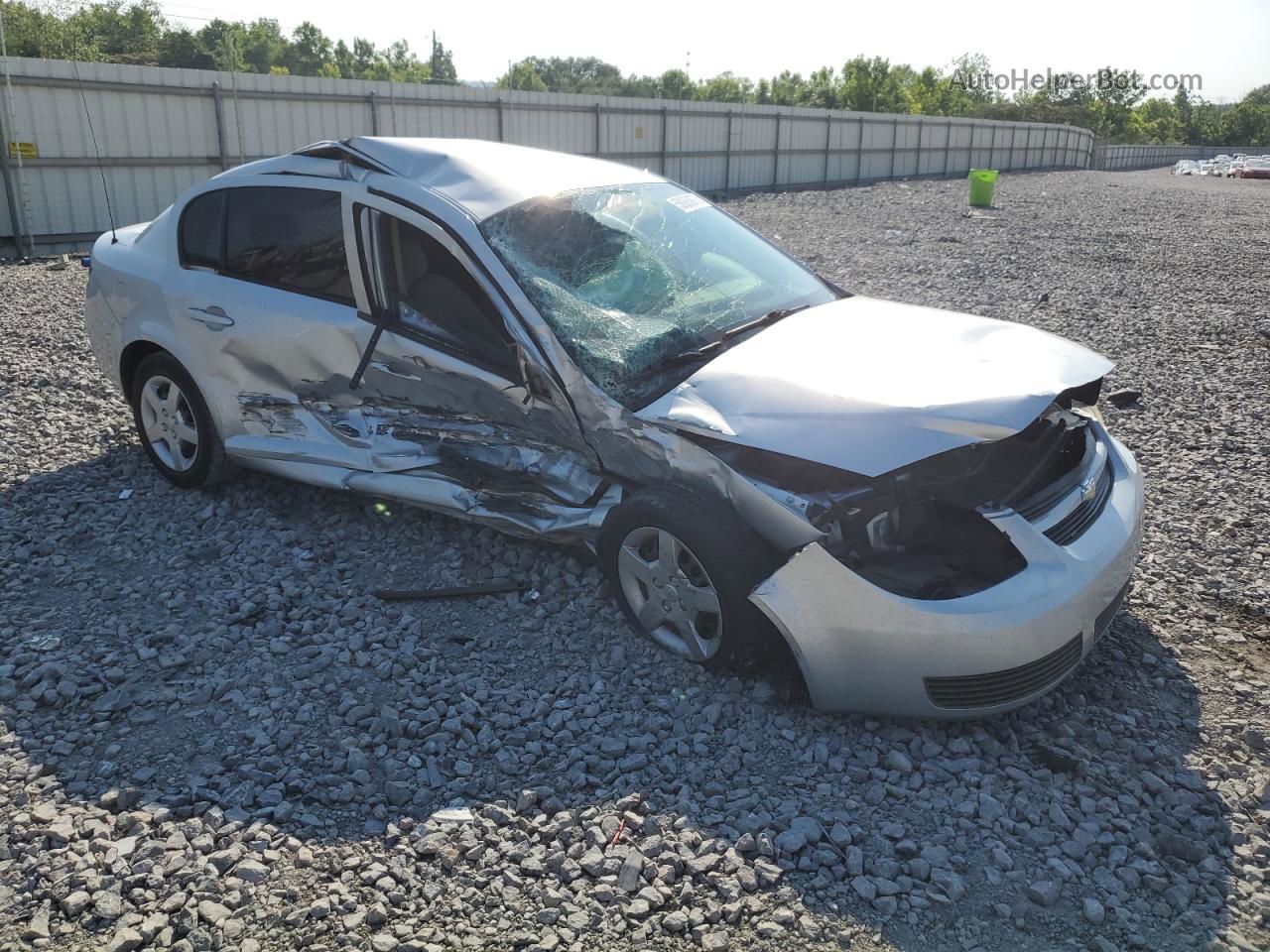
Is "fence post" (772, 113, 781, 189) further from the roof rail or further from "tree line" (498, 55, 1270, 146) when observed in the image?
"tree line" (498, 55, 1270, 146)

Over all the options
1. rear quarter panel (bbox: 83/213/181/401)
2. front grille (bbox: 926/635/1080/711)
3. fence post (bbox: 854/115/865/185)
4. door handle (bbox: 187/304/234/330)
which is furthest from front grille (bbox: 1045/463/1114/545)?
fence post (bbox: 854/115/865/185)

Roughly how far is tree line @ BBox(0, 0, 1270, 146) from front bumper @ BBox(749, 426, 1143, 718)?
191 feet

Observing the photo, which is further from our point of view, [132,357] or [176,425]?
[132,357]

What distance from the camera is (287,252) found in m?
4.86

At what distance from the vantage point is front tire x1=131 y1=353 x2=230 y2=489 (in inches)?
205

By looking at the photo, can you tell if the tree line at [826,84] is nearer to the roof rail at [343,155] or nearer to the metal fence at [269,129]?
the metal fence at [269,129]

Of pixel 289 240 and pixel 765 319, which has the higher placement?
pixel 289 240

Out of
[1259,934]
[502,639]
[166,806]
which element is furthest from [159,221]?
[1259,934]

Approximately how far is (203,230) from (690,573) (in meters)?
3.32

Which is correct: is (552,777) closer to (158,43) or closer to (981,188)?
(981,188)

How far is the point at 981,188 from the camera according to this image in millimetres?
22734

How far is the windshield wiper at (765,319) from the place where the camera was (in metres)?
4.17

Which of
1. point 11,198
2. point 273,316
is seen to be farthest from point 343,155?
point 11,198

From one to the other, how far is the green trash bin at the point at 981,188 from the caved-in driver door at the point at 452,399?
2090cm
